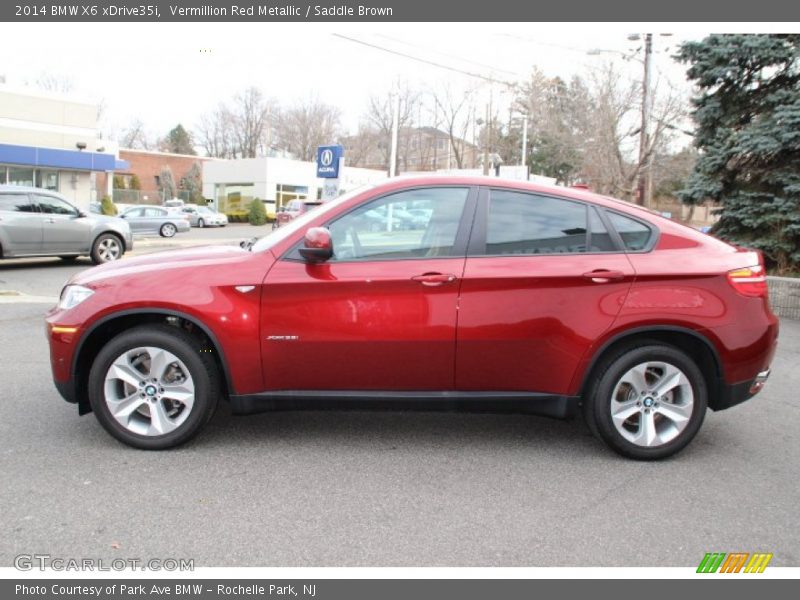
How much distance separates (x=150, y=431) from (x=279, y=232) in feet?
4.92

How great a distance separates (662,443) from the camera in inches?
158

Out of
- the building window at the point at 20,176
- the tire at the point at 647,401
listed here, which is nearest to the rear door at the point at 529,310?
the tire at the point at 647,401

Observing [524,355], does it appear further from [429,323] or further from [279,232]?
[279,232]

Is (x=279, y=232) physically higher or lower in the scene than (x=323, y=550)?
higher

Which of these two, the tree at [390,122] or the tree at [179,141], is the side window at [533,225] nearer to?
the tree at [390,122]

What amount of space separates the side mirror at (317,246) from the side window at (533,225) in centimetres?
98

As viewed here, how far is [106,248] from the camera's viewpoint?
1435 cm

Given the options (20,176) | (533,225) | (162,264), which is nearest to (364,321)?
(533,225)

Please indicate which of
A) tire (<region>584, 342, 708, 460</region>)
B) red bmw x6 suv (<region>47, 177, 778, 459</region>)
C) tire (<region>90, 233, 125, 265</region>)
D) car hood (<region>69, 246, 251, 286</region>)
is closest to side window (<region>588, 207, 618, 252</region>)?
red bmw x6 suv (<region>47, 177, 778, 459</region>)

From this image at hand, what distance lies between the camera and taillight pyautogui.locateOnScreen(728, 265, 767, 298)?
397 cm

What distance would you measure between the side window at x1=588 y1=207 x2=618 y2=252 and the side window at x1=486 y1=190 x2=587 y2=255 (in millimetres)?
43

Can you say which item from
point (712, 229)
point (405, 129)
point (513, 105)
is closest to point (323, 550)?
point (712, 229)

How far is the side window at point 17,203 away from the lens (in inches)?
503

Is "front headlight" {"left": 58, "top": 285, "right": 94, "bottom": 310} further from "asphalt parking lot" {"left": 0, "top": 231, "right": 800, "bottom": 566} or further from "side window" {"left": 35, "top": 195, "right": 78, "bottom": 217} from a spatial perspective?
"side window" {"left": 35, "top": 195, "right": 78, "bottom": 217}
